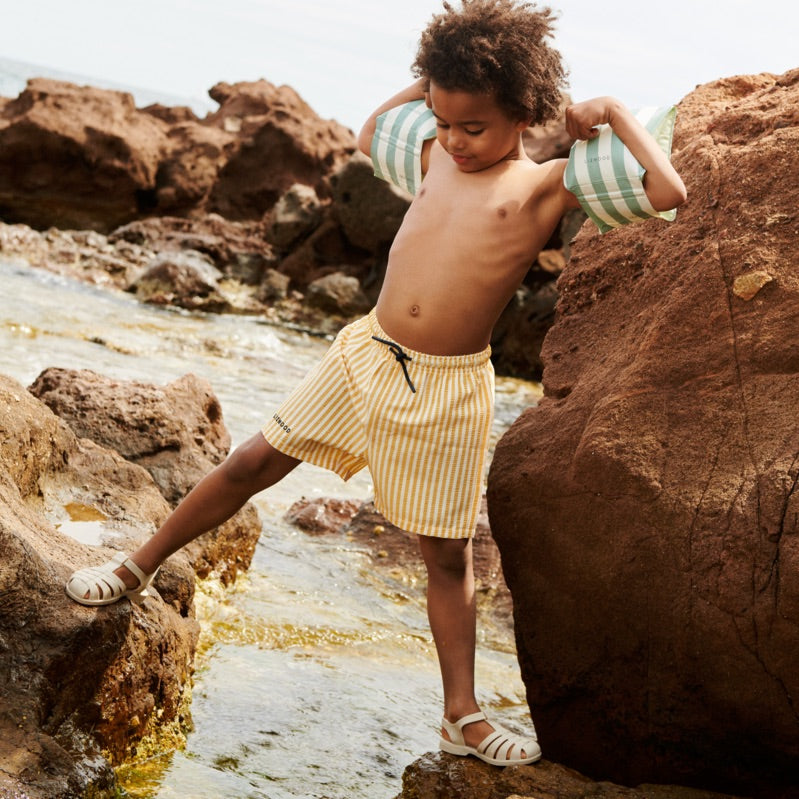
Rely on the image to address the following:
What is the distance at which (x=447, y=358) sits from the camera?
3.04 m

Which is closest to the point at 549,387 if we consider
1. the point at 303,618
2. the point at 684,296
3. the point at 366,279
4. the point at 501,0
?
the point at 684,296

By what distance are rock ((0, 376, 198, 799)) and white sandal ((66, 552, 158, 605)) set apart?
0.08ft

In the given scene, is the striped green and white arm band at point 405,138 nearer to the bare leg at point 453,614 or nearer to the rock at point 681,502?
the rock at point 681,502

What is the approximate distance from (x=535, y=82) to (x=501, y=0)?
0.26 meters

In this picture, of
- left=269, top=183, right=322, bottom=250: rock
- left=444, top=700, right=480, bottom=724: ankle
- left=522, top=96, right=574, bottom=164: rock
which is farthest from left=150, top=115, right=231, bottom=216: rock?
left=444, top=700, right=480, bottom=724: ankle

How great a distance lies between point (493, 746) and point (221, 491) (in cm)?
105

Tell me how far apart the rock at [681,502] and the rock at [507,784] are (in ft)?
0.37

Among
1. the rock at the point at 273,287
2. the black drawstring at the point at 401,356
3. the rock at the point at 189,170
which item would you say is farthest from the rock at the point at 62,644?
the rock at the point at 189,170

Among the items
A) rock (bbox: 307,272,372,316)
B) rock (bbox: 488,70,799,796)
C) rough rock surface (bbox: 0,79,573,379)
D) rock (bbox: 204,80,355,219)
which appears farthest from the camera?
rock (bbox: 204,80,355,219)

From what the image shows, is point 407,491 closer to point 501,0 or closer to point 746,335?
point 746,335

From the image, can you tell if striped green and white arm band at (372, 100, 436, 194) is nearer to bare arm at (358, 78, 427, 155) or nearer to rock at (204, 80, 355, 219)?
bare arm at (358, 78, 427, 155)

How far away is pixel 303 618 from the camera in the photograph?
431cm

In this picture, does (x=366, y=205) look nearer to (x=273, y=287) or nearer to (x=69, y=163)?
(x=273, y=287)

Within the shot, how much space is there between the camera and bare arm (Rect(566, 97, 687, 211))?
269cm
